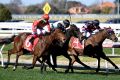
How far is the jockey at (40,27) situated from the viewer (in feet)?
56.1

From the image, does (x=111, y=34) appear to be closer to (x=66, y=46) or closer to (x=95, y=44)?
(x=95, y=44)

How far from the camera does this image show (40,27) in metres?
17.4

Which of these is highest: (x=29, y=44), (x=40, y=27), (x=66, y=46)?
(x=40, y=27)

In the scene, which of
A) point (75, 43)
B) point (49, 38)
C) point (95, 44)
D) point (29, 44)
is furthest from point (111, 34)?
point (29, 44)

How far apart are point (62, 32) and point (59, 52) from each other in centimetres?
181

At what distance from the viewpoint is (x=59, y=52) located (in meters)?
17.8

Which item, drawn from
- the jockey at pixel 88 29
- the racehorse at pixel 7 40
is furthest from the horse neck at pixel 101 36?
the racehorse at pixel 7 40

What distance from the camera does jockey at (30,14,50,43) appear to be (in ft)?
56.1

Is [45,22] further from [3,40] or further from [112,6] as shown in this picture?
[112,6]

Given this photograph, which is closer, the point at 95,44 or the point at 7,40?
the point at 95,44

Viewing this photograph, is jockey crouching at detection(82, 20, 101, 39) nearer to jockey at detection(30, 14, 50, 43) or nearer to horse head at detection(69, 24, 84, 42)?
horse head at detection(69, 24, 84, 42)

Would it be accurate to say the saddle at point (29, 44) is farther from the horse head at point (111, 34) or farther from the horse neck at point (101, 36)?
the horse head at point (111, 34)

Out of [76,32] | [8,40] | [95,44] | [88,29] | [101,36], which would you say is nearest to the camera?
[76,32]

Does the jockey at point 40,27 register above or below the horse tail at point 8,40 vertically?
above
